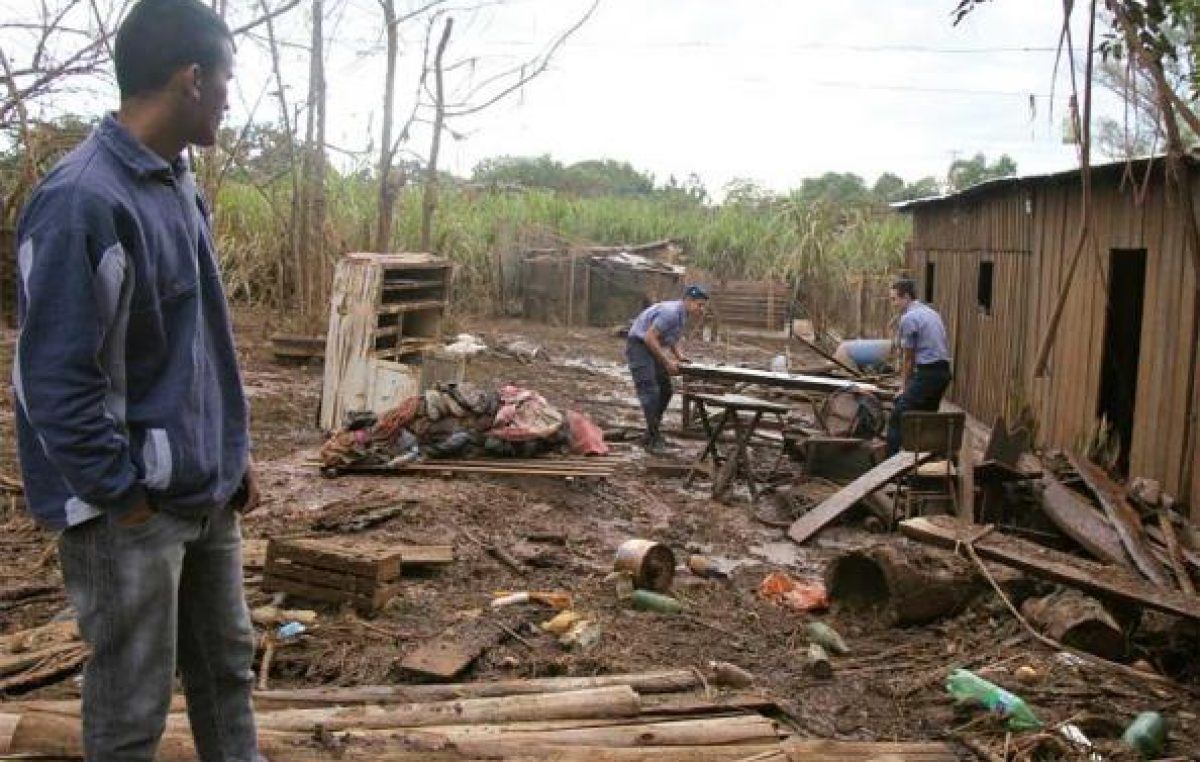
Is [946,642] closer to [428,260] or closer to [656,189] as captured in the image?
[428,260]

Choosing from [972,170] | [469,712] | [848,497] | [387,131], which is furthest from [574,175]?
[469,712]

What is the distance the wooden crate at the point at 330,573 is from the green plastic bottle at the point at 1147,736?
11.5 feet

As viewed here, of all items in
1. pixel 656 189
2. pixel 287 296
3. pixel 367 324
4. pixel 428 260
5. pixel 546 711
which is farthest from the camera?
pixel 656 189

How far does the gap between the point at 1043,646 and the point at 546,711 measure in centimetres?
309

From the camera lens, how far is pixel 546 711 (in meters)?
4.20

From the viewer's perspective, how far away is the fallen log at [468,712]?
3867 mm

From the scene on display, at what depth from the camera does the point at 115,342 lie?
255 centimetres

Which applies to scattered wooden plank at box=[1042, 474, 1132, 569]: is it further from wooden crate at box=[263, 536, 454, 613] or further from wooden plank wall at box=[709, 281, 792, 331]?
wooden plank wall at box=[709, 281, 792, 331]

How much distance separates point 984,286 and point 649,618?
9.53 meters

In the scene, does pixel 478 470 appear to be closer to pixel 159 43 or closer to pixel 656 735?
pixel 656 735

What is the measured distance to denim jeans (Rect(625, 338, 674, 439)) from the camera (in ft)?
40.8

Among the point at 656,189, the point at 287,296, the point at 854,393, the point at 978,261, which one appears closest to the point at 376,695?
the point at 854,393

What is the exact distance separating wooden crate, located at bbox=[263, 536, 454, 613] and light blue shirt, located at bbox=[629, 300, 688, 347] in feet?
21.4

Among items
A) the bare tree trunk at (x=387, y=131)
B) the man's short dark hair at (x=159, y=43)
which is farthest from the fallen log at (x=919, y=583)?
the bare tree trunk at (x=387, y=131)
